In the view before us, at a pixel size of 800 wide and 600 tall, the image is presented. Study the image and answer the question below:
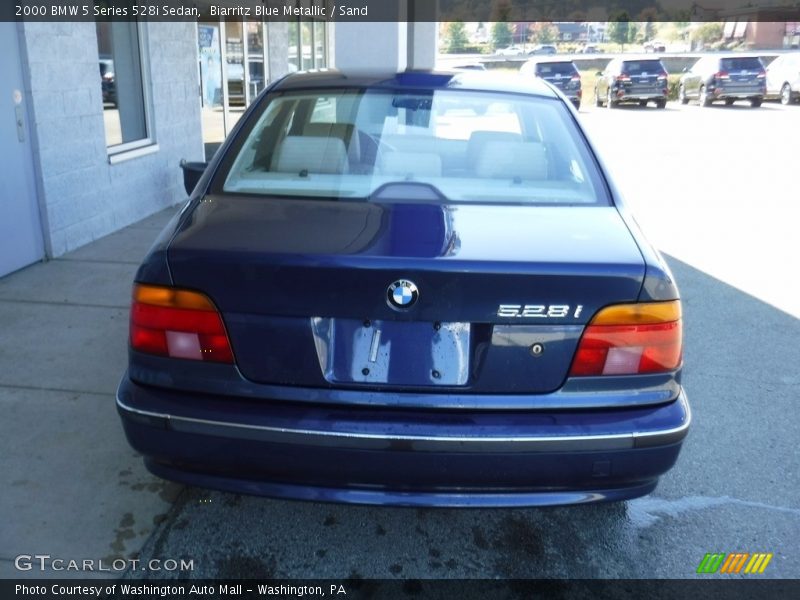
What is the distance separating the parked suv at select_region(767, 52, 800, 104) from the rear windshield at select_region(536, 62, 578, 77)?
7.43 metres

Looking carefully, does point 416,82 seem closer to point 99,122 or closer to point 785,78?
point 99,122

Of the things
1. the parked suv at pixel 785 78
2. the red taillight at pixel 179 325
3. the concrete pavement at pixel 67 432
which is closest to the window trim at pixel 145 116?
the concrete pavement at pixel 67 432

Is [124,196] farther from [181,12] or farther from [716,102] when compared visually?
[716,102]

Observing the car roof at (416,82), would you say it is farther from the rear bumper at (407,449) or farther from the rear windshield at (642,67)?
the rear windshield at (642,67)

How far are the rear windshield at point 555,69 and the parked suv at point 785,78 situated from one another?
743 centimetres

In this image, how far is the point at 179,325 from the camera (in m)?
2.39

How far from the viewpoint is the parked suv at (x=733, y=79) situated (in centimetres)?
2691

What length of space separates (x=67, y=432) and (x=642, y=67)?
27.4 meters

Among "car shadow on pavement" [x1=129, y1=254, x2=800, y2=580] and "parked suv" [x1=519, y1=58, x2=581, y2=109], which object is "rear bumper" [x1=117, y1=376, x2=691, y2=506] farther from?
"parked suv" [x1=519, y1=58, x2=581, y2=109]

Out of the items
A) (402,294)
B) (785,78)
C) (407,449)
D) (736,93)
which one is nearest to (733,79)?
(736,93)

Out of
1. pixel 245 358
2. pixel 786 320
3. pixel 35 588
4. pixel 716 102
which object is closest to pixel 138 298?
pixel 245 358

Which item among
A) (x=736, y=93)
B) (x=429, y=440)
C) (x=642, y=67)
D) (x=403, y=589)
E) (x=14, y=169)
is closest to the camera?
(x=429, y=440)

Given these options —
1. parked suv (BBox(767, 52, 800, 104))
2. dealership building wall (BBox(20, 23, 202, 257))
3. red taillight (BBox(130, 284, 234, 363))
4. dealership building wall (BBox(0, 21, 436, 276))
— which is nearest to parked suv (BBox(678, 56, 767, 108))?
parked suv (BBox(767, 52, 800, 104))

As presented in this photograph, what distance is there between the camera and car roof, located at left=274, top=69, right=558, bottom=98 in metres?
3.47
